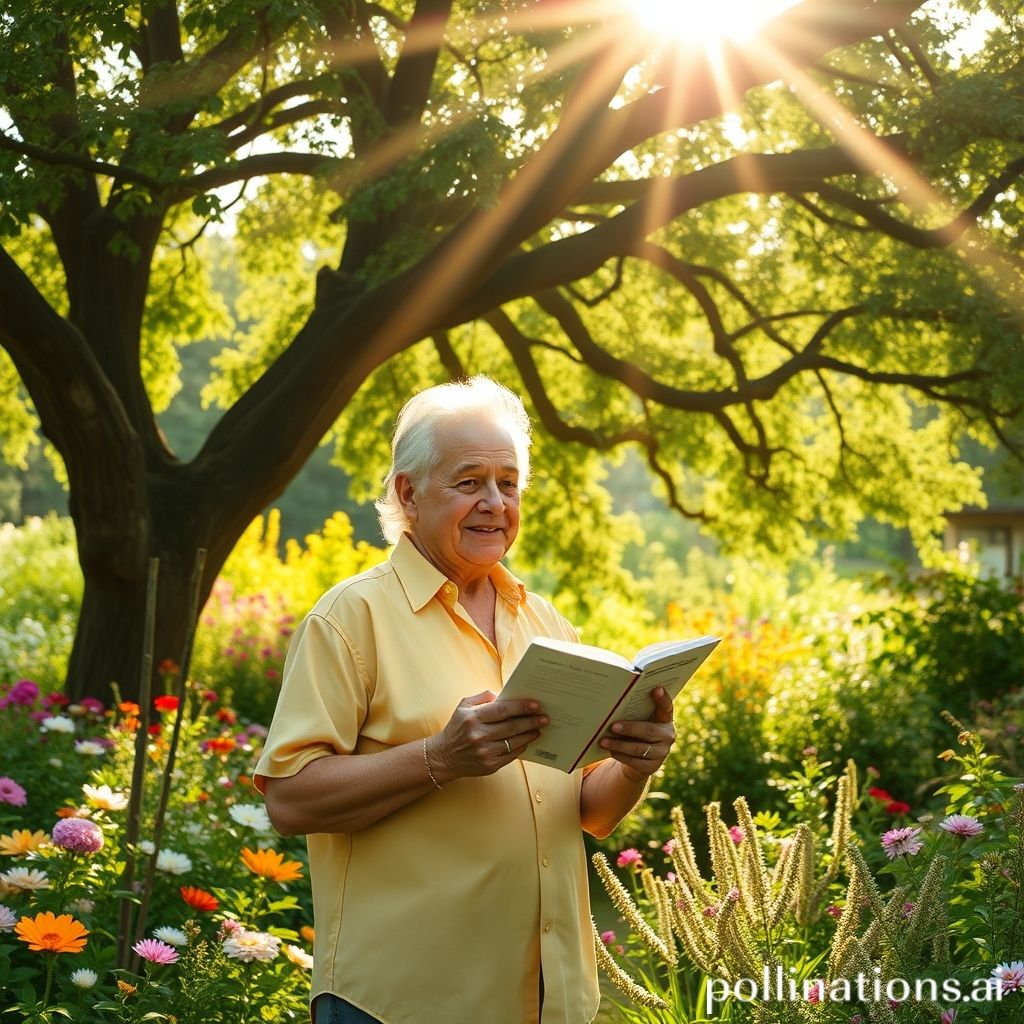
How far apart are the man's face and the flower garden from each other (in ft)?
3.21

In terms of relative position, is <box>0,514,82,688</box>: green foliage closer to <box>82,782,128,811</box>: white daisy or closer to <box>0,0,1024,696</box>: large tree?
<box>0,0,1024,696</box>: large tree

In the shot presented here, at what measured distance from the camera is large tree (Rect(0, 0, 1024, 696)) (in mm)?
6066

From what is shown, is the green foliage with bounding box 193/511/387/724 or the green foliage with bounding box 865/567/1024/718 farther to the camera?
the green foliage with bounding box 193/511/387/724

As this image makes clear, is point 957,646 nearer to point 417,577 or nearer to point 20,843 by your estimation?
point 20,843

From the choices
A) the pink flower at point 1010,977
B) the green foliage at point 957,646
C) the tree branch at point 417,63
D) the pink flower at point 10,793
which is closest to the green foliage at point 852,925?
the pink flower at point 1010,977

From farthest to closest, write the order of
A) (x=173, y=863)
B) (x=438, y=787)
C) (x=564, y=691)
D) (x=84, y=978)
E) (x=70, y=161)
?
(x=70, y=161) → (x=173, y=863) → (x=84, y=978) → (x=438, y=787) → (x=564, y=691)

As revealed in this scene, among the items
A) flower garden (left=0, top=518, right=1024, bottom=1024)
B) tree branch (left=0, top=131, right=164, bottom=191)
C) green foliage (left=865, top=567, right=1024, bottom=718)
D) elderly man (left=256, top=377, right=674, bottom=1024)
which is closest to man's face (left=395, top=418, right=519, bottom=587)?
elderly man (left=256, top=377, right=674, bottom=1024)

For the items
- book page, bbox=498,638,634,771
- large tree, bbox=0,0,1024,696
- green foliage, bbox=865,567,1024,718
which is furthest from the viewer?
green foliage, bbox=865,567,1024,718

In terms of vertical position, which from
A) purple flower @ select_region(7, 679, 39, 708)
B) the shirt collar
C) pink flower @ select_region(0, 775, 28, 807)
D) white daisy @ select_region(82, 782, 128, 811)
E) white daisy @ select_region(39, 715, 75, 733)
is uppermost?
purple flower @ select_region(7, 679, 39, 708)

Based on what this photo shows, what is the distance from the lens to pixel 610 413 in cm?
1140

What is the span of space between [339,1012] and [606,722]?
2.35 feet

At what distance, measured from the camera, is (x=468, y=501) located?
2525 mm

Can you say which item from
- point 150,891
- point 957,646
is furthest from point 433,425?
point 957,646

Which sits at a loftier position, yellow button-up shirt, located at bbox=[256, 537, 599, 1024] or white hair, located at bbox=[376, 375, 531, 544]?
white hair, located at bbox=[376, 375, 531, 544]
